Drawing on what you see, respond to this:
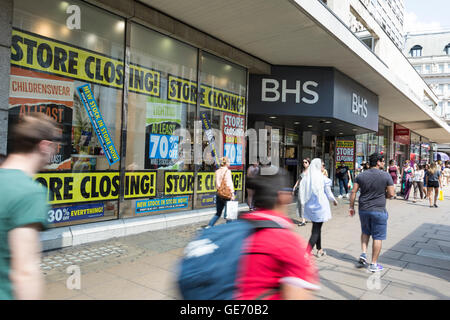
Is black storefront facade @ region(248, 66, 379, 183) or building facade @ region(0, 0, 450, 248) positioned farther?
black storefront facade @ region(248, 66, 379, 183)

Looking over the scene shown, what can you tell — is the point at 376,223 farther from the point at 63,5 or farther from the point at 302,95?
the point at 302,95

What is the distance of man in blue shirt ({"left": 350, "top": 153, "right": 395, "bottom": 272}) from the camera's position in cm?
510

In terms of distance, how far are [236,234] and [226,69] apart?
8948 mm

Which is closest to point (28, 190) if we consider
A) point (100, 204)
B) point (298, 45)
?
point (100, 204)

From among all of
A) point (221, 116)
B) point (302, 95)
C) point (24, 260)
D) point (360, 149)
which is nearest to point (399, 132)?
point (360, 149)

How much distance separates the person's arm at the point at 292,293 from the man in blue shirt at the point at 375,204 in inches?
160

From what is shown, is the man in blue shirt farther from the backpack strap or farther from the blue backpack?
the blue backpack

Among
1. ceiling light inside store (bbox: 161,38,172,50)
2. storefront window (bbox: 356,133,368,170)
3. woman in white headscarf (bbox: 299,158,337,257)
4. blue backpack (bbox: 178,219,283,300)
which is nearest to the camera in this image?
blue backpack (bbox: 178,219,283,300)

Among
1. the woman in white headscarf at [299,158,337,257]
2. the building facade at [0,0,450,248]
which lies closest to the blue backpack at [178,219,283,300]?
the woman in white headscarf at [299,158,337,257]

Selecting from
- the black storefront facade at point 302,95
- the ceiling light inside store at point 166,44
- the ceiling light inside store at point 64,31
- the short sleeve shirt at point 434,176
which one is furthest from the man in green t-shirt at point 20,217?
the short sleeve shirt at point 434,176

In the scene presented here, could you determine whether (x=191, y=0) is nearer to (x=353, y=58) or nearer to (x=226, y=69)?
(x=226, y=69)

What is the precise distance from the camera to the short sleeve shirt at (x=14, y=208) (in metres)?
1.61

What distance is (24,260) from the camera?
1.63 m

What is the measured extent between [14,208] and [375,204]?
485cm
